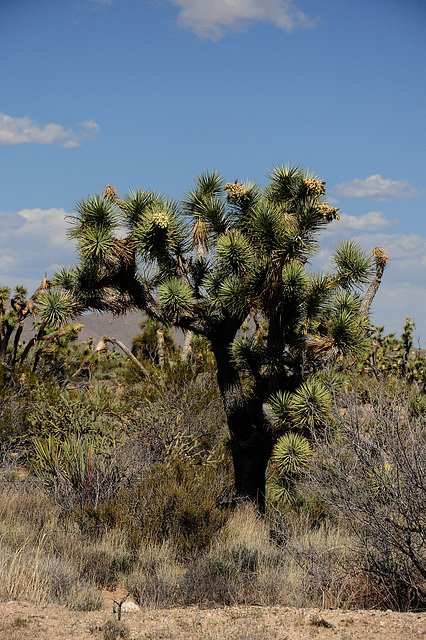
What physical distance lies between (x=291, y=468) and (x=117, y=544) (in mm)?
2672

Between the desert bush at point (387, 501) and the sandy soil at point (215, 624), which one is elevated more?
the desert bush at point (387, 501)

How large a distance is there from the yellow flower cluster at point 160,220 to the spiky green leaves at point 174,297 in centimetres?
83

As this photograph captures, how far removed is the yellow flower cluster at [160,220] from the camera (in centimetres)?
952

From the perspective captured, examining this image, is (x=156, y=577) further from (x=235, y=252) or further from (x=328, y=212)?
(x=328, y=212)

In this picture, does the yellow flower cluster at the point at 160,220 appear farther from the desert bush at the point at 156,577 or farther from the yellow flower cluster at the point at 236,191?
the desert bush at the point at 156,577

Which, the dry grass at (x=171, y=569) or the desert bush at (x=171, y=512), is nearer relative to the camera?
the dry grass at (x=171, y=569)

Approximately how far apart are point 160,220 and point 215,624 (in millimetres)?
5675

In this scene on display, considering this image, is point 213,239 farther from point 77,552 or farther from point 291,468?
point 77,552

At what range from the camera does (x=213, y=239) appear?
10.3 m

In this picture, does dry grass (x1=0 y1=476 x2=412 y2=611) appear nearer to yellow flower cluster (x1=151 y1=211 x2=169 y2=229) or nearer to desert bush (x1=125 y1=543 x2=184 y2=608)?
desert bush (x1=125 y1=543 x2=184 y2=608)

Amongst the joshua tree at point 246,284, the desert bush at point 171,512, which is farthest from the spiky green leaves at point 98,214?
the desert bush at point 171,512

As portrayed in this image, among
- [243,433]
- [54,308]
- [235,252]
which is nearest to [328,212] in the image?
[235,252]

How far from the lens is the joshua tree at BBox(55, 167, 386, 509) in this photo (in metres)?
9.41

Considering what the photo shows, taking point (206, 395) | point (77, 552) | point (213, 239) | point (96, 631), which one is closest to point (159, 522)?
point (77, 552)
